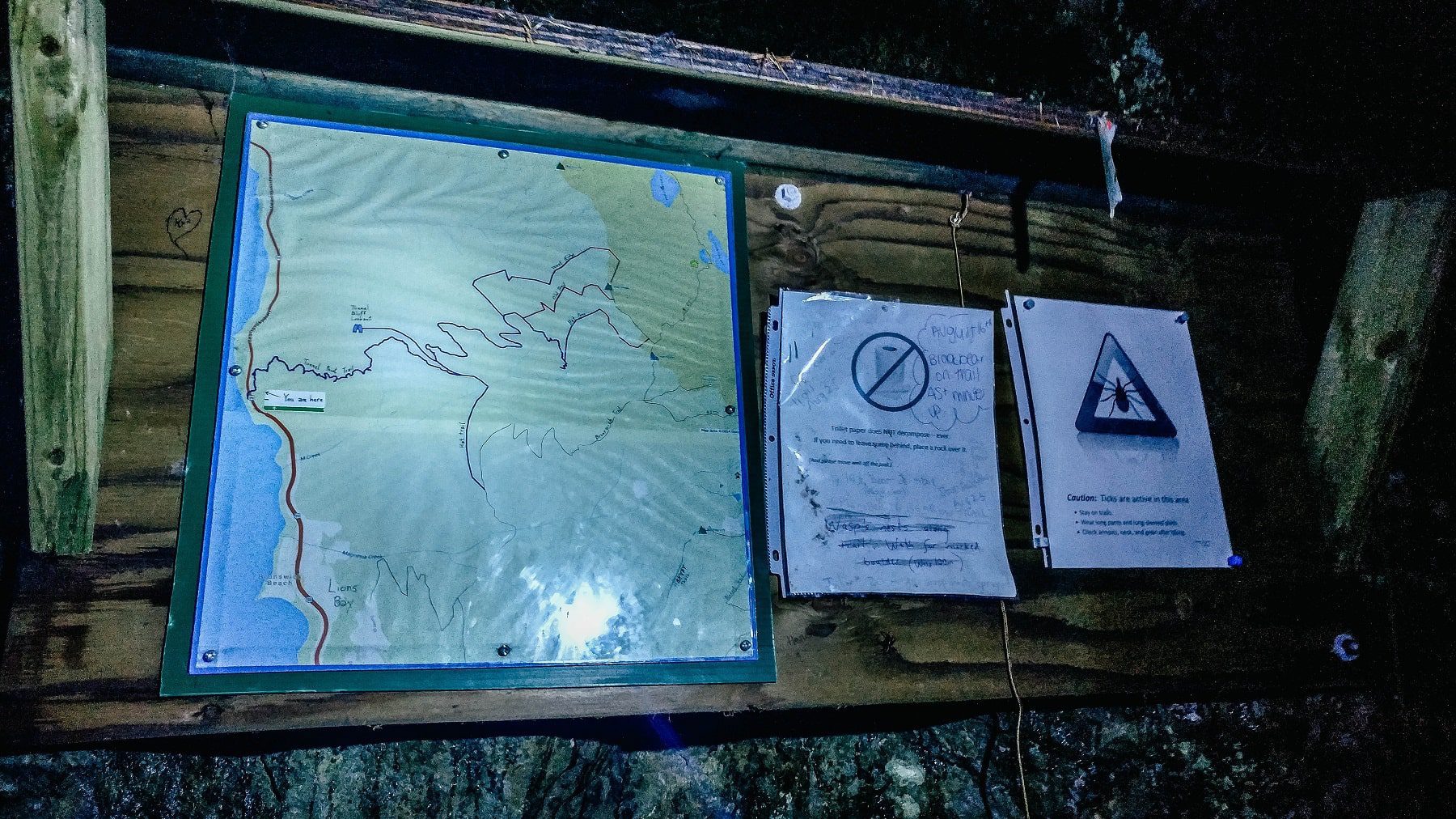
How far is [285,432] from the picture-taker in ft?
4.08

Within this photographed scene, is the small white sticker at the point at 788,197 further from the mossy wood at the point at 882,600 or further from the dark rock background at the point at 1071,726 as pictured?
the dark rock background at the point at 1071,726

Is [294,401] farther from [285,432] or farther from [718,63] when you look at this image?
[718,63]

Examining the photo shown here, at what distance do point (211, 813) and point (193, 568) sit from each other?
28.1 inches

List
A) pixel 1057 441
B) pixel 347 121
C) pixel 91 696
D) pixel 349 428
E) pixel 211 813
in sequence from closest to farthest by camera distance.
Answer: pixel 91 696
pixel 349 428
pixel 347 121
pixel 211 813
pixel 1057 441

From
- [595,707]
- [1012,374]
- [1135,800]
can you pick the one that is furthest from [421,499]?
[1135,800]

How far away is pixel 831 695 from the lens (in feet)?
4.69

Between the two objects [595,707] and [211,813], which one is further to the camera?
[211,813]

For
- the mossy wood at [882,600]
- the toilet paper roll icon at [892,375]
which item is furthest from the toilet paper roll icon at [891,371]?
the mossy wood at [882,600]

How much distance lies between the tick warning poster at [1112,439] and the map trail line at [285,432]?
1413mm

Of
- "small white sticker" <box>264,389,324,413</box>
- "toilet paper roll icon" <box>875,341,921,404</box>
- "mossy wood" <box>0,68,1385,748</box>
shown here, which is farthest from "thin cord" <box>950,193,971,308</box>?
"small white sticker" <box>264,389,324,413</box>

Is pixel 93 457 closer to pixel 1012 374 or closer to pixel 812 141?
pixel 812 141

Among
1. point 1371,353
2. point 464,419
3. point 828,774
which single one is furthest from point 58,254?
point 1371,353

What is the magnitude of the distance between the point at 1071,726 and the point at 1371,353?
1209 mm

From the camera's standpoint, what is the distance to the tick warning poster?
1667 mm
